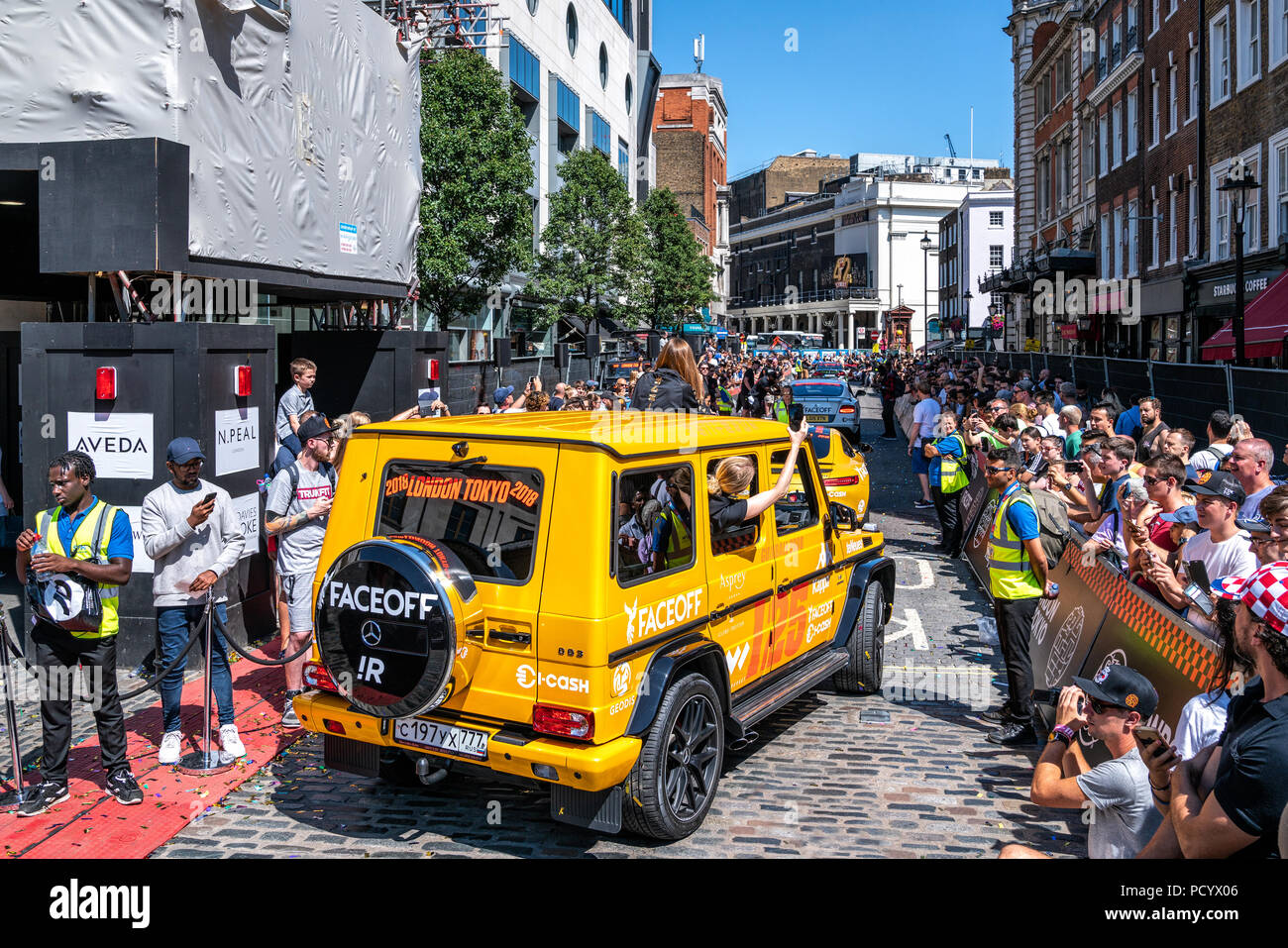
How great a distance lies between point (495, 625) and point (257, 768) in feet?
8.35

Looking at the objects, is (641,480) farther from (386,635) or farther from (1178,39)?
(1178,39)

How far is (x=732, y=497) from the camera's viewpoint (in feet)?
20.4

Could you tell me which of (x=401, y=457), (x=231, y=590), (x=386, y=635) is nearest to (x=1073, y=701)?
(x=386, y=635)

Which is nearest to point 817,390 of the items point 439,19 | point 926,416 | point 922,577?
point 926,416

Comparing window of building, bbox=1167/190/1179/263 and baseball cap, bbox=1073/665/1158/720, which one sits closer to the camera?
baseball cap, bbox=1073/665/1158/720

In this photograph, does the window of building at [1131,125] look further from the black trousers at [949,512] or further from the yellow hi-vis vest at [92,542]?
the yellow hi-vis vest at [92,542]

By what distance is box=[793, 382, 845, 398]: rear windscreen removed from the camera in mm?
27391

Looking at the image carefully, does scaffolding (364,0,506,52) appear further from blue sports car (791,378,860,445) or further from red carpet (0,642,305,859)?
red carpet (0,642,305,859)

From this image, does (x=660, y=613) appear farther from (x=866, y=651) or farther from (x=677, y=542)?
(x=866, y=651)

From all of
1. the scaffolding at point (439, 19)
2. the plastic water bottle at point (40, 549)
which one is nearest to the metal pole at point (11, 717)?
the plastic water bottle at point (40, 549)

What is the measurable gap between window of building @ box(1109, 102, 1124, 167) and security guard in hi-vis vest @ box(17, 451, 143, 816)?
110ft

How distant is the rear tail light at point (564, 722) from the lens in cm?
497

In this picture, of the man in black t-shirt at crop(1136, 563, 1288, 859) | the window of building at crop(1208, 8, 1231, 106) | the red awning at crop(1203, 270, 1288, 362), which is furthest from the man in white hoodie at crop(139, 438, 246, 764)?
the window of building at crop(1208, 8, 1231, 106)

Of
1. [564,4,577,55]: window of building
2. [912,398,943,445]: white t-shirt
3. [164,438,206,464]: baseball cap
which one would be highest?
[564,4,577,55]: window of building
